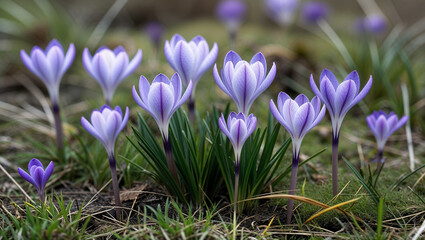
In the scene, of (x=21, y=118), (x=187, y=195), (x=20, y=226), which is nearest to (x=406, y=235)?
(x=187, y=195)

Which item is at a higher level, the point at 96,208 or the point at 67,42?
the point at 67,42

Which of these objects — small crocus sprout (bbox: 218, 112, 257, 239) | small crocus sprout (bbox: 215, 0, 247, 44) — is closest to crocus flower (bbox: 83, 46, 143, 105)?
small crocus sprout (bbox: 218, 112, 257, 239)

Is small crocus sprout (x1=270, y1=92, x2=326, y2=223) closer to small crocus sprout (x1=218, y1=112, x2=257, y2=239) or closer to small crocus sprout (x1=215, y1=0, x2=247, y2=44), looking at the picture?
small crocus sprout (x1=218, y1=112, x2=257, y2=239)

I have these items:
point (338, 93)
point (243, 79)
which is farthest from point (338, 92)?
point (243, 79)

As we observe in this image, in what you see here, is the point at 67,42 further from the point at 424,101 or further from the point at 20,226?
the point at 424,101

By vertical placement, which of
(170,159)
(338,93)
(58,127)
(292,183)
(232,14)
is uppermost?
(232,14)

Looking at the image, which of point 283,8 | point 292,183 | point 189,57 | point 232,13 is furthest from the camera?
point 283,8

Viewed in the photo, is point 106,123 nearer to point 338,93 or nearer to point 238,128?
point 238,128

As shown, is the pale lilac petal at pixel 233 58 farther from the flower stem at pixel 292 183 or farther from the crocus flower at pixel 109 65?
the crocus flower at pixel 109 65
